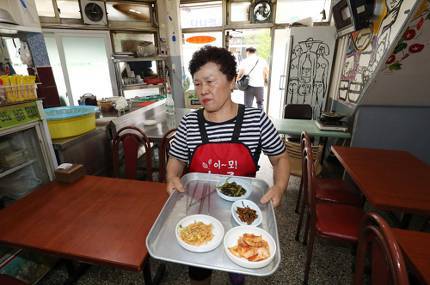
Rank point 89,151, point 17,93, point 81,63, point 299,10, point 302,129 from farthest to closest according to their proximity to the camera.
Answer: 1. point 81,63
2. point 299,10
3. point 302,129
4. point 89,151
5. point 17,93

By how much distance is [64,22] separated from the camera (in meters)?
4.48

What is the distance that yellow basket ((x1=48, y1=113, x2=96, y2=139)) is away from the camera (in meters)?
1.97

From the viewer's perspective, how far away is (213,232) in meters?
0.97

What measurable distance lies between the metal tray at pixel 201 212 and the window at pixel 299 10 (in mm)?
4588

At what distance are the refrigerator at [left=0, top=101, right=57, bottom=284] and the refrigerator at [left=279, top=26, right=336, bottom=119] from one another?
3.92 meters

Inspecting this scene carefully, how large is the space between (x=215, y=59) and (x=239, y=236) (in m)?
0.92

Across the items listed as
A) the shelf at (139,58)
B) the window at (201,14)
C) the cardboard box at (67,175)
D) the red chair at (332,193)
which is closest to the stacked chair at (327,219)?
the red chair at (332,193)

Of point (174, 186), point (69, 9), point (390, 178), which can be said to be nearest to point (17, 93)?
point (174, 186)

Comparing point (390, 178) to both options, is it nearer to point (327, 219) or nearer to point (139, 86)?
point (327, 219)

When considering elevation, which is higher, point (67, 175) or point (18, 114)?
point (18, 114)

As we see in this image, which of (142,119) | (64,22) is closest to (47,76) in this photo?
(142,119)

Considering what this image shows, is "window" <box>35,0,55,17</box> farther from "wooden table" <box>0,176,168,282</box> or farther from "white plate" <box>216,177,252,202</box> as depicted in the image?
"white plate" <box>216,177,252,202</box>

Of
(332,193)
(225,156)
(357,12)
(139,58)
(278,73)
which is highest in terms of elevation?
(357,12)

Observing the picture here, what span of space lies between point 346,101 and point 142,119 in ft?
10.2
